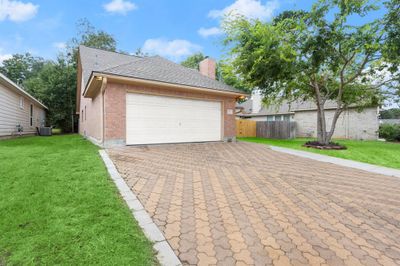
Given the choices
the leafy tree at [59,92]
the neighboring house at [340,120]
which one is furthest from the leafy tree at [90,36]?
the neighboring house at [340,120]

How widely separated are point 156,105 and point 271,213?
712 centimetres

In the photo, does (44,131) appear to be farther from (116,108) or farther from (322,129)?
Answer: (322,129)

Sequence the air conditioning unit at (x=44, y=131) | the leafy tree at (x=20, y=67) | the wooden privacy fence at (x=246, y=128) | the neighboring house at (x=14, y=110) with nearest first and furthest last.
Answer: the neighboring house at (x=14, y=110) < the air conditioning unit at (x=44, y=131) < the wooden privacy fence at (x=246, y=128) < the leafy tree at (x=20, y=67)

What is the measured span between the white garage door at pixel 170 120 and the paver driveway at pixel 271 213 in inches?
139

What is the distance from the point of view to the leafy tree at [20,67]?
131ft

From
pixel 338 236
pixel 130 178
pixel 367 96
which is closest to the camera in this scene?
pixel 338 236

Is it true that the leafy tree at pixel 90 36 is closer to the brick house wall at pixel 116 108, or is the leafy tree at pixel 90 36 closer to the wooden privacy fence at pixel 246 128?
the wooden privacy fence at pixel 246 128

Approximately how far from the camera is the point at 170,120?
9.40 m

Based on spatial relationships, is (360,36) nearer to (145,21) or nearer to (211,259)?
(211,259)

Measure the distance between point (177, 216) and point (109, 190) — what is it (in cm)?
140

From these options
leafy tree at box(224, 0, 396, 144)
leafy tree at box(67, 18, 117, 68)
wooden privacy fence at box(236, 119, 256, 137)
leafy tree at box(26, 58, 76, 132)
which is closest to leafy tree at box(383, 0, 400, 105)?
leafy tree at box(224, 0, 396, 144)

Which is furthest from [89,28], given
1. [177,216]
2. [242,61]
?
[177,216]

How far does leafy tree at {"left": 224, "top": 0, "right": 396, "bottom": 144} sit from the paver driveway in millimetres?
6143

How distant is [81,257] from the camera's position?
1.87m
